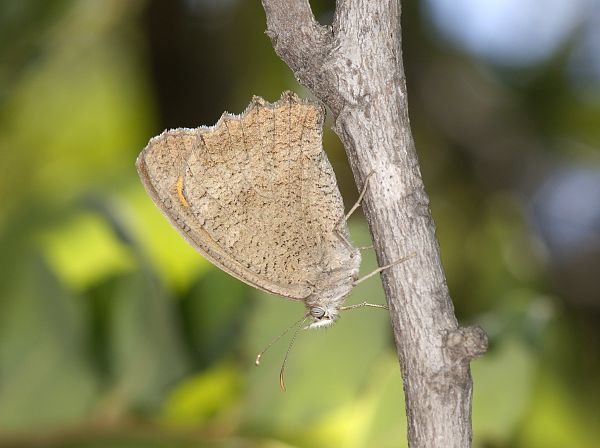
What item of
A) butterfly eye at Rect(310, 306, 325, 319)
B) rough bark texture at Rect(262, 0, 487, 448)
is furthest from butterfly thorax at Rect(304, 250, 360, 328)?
rough bark texture at Rect(262, 0, 487, 448)

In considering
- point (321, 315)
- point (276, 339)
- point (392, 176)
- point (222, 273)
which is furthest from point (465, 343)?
point (222, 273)

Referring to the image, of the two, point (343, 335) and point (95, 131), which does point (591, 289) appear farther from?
point (95, 131)

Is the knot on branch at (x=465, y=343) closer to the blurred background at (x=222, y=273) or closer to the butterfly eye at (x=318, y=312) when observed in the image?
the butterfly eye at (x=318, y=312)

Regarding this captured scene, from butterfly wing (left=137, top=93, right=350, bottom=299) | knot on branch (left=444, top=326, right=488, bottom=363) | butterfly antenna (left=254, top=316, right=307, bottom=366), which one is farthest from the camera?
butterfly antenna (left=254, top=316, right=307, bottom=366)

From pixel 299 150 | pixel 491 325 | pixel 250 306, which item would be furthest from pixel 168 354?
pixel 491 325

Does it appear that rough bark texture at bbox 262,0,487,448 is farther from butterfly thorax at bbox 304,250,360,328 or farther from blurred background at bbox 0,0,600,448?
blurred background at bbox 0,0,600,448

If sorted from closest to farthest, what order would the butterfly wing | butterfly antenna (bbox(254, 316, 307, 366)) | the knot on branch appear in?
1. the knot on branch
2. the butterfly wing
3. butterfly antenna (bbox(254, 316, 307, 366))

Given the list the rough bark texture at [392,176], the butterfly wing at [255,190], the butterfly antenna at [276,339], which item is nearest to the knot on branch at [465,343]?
the rough bark texture at [392,176]
